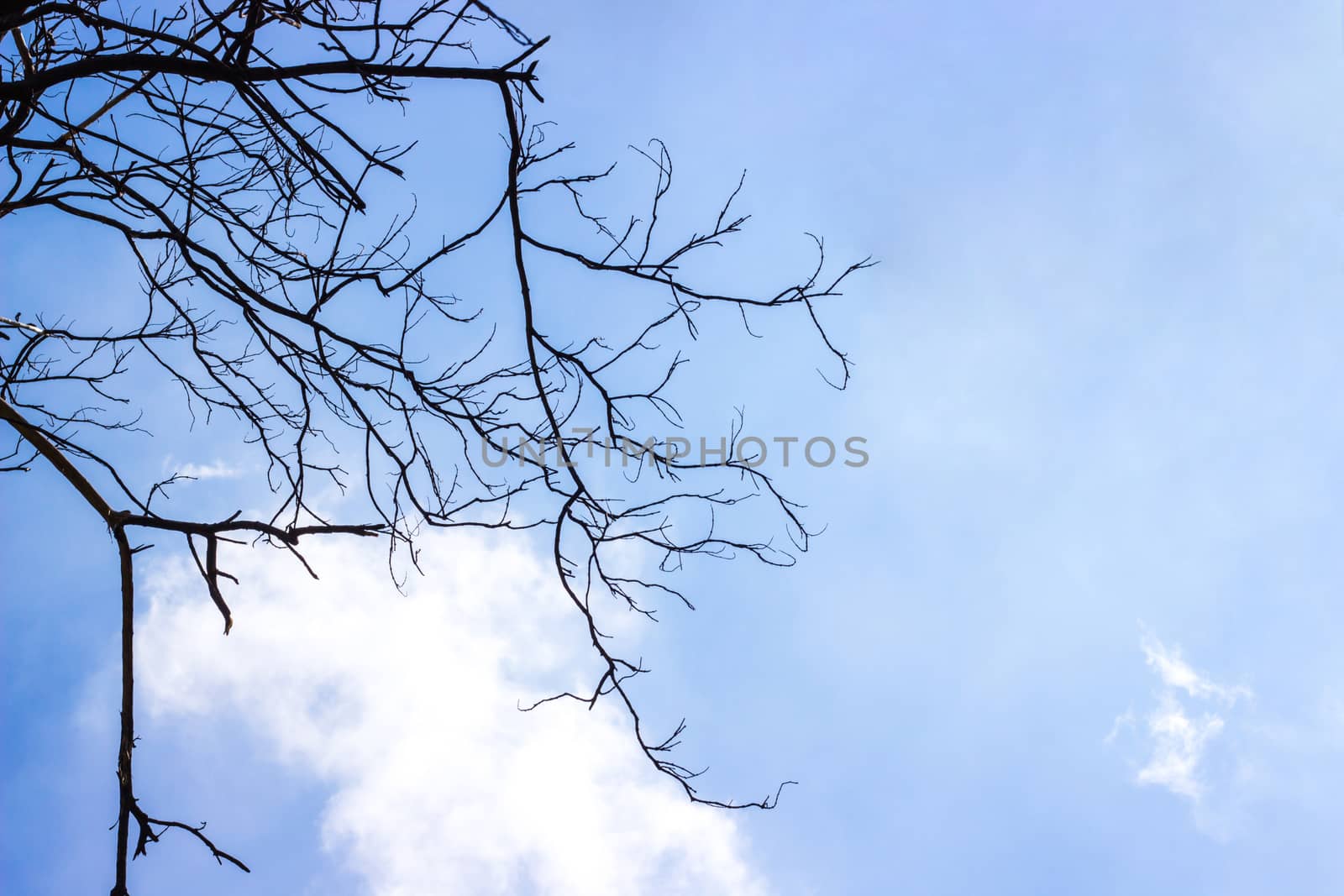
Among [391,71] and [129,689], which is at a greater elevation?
[391,71]

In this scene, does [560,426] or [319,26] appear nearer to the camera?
[319,26]

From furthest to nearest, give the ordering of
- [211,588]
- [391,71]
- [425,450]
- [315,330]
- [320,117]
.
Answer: [425,450], [315,330], [211,588], [320,117], [391,71]

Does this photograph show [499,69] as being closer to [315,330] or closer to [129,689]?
[315,330]

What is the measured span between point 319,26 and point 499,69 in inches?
22.7

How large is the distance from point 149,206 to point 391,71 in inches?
70.1

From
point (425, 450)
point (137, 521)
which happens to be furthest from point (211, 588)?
point (425, 450)

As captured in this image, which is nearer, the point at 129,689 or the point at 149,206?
the point at 129,689

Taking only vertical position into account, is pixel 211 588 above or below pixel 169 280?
below

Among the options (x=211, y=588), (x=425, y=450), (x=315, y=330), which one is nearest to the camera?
(x=211, y=588)

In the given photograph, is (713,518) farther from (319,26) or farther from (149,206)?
(149,206)

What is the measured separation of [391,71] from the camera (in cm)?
183

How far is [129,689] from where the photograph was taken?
272 centimetres

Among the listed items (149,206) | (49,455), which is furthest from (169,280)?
(49,455)

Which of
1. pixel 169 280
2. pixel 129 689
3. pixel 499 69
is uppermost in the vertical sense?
pixel 169 280
